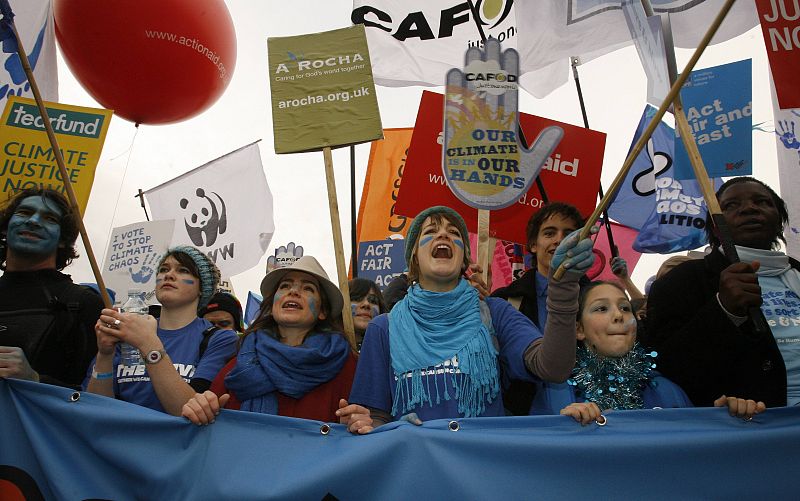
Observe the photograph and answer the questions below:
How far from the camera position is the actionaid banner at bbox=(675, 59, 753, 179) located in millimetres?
4543

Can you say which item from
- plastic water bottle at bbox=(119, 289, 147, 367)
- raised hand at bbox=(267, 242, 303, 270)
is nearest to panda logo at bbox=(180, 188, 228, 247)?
raised hand at bbox=(267, 242, 303, 270)

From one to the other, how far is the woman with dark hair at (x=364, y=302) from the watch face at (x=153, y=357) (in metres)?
1.62

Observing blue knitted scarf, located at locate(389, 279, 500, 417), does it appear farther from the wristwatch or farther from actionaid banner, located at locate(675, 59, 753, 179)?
actionaid banner, located at locate(675, 59, 753, 179)

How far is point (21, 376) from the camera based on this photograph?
2.68m

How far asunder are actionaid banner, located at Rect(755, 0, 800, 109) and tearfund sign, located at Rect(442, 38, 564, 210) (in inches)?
47.7

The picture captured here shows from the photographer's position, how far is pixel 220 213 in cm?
845

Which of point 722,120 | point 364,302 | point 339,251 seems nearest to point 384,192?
point 364,302

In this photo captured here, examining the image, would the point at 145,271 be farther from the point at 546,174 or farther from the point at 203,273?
the point at 546,174

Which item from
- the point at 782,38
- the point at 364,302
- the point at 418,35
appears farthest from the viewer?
the point at 418,35

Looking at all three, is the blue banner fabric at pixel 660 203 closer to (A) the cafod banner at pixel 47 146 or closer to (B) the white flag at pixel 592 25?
(B) the white flag at pixel 592 25

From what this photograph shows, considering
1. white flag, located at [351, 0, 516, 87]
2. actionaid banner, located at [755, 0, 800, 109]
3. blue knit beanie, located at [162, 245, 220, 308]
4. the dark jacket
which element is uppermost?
white flag, located at [351, 0, 516, 87]

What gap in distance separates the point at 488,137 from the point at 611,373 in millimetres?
1842

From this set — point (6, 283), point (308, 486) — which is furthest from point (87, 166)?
point (308, 486)

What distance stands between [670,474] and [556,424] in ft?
1.27
